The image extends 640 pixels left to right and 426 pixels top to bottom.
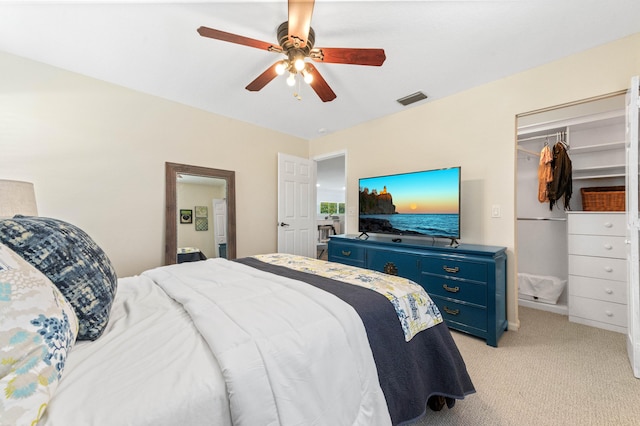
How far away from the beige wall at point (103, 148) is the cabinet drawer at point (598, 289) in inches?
156

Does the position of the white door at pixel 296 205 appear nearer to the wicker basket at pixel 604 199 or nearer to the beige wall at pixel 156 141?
the beige wall at pixel 156 141

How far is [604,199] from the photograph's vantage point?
2664 millimetres

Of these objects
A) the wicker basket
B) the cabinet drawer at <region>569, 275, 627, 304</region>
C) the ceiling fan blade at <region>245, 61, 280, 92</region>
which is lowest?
the cabinet drawer at <region>569, 275, 627, 304</region>

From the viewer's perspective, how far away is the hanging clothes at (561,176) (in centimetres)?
290

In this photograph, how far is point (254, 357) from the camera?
2.58 ft

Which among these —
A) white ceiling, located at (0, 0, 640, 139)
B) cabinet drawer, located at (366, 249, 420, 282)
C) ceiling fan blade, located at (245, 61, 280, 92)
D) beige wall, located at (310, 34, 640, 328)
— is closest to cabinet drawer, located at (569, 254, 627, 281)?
beige wall, located at (310, 34, 640, 328)

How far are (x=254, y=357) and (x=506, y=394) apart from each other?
1.77 metres

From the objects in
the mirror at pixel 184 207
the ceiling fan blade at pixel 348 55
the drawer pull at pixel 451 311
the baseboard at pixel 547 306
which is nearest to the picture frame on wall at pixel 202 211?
the mirror at pixel 184 207

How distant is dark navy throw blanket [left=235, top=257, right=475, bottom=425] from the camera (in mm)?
1117

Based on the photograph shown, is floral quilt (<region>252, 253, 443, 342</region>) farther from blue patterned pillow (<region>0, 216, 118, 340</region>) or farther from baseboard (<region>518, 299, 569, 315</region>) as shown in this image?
baseboard (<region>518, 299, 569, 315</region>)

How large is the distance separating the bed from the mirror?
1.62m

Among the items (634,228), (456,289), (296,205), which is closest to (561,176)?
(634,228)

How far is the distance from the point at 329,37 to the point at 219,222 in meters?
2.53

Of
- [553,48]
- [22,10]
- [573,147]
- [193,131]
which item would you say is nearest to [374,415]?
[553,48]
